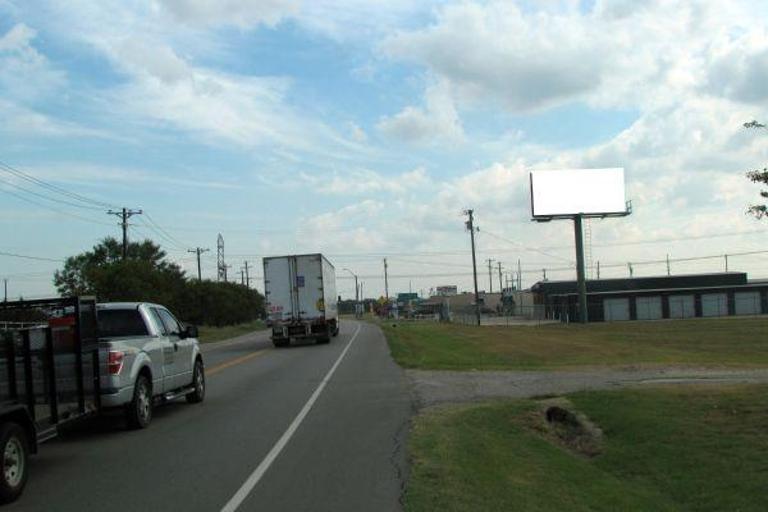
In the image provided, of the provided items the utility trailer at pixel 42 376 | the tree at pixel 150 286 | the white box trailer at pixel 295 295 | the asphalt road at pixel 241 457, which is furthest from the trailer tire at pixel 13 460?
the tree at pixel 150 286

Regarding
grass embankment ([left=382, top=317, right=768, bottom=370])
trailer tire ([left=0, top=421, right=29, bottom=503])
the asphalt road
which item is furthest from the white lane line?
grass embankment ([left=382, top=317, right=768, bottom=370])

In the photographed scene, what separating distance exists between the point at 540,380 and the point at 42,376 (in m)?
12.6

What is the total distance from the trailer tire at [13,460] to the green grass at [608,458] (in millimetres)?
3715

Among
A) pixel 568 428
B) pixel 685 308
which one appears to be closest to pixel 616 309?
pixel 685 308

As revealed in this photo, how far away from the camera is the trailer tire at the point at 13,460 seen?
759 cm

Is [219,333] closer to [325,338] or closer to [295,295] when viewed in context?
[325,338]

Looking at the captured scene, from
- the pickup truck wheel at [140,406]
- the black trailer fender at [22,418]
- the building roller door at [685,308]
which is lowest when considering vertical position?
the building roller door at [685,308]

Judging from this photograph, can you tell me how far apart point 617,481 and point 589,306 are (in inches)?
3260

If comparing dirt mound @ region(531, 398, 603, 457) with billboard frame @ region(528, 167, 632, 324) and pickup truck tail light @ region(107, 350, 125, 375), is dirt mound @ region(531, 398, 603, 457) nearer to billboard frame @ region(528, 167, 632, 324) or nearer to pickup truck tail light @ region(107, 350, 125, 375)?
pickup truck tail light @ region(107, 350, 125, 375)

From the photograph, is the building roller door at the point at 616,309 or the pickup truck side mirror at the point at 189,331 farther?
the building roller door at the point at 616,309

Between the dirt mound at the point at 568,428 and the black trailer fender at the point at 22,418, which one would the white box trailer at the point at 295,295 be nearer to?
the dirt mound at the point at 568,428

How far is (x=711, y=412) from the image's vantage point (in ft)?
45.1

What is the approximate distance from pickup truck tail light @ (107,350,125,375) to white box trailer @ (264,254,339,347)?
83.1 ft

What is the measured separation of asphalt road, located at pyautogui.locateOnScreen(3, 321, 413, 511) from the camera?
7.69 meters
